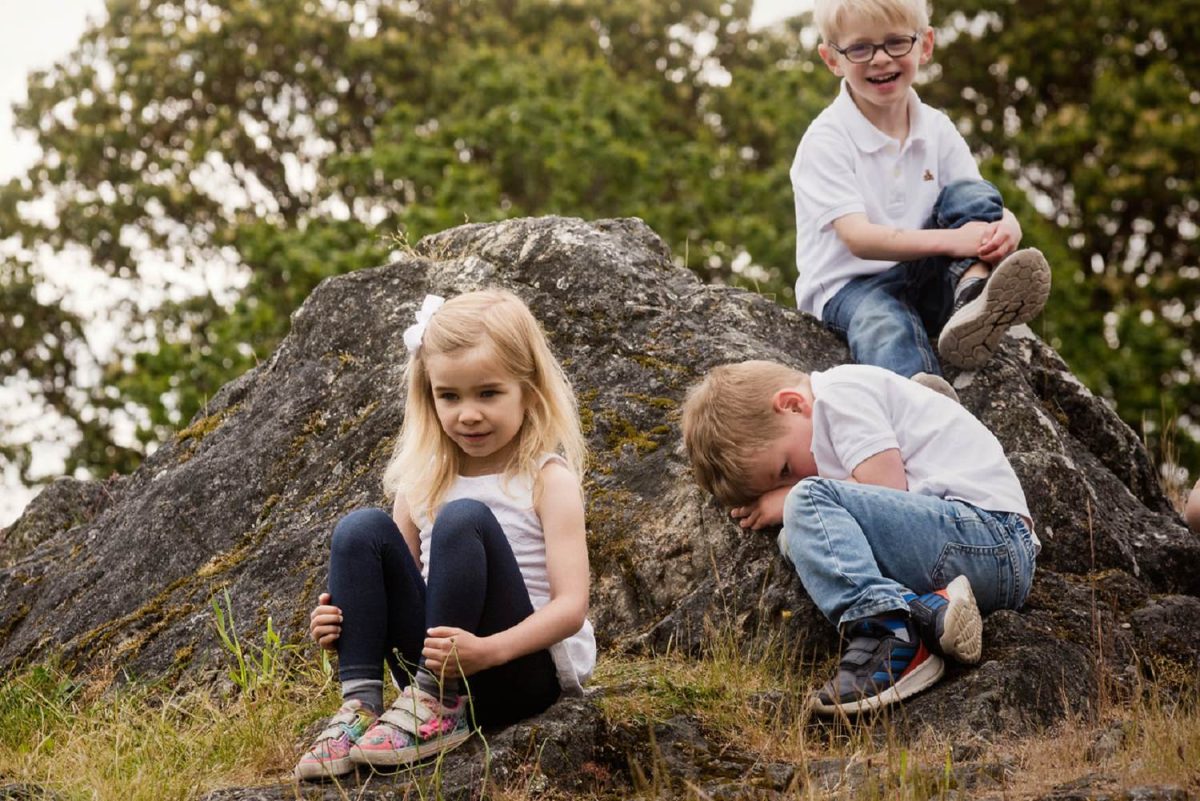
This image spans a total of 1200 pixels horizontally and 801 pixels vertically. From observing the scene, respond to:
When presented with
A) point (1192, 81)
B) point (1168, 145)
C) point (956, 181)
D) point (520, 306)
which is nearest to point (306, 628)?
point (520, 306)

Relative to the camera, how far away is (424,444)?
3879 mm

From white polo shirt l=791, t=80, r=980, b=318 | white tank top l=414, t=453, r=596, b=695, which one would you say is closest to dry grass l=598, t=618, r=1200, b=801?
white tank top l=414, t=453, r=596, b=695

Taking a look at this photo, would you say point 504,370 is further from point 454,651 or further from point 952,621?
point 952,621

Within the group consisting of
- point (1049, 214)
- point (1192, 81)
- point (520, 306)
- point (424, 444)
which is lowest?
point (1049, 214)

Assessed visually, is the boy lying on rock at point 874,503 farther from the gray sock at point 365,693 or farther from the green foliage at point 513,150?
the green foliage at point 513,150

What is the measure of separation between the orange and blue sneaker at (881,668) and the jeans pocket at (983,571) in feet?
0.76

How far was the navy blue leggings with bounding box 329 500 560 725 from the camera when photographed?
3404mm

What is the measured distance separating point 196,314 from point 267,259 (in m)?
2.84

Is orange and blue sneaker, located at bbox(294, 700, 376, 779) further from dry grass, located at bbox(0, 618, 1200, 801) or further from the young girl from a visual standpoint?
dry grass, located at bbox(0, 618, 1200, 801)

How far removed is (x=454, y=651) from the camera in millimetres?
3336

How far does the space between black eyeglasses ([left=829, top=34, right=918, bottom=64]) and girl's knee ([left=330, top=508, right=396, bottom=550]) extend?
9.46 ft

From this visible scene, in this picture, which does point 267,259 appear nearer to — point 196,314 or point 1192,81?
point 196,314

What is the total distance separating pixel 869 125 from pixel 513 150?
11775 millimetres

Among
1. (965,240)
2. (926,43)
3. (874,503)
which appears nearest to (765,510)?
(874,503)
